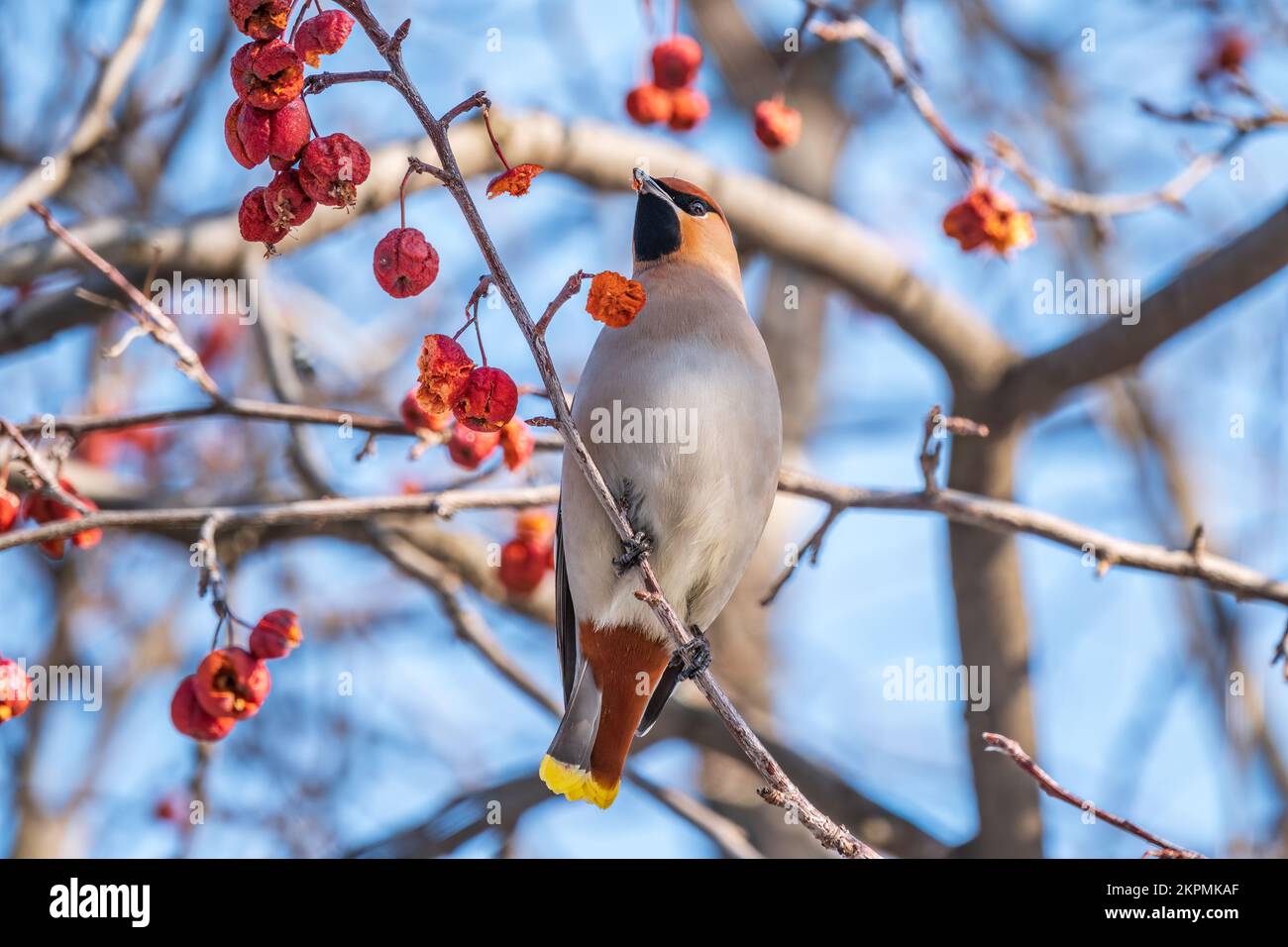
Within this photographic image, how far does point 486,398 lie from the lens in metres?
2.22

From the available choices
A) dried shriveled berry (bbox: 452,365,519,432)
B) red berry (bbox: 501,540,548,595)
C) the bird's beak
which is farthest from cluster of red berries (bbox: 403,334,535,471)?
red berry (bbox: 501,540,548,595)

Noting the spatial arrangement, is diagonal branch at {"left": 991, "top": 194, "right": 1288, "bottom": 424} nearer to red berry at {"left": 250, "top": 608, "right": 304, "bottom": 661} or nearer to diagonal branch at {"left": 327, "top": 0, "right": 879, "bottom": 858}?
diagonal branch at {"left": 327, "top": 0, "right": 879, "bottom": 858}

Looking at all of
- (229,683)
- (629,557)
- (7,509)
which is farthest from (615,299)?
(7,509)

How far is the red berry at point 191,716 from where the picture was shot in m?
2.75

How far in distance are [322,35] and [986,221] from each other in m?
2.00

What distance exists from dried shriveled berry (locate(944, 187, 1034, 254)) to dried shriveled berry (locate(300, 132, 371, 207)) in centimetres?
188

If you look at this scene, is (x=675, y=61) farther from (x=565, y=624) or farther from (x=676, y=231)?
(x=565, y=624)

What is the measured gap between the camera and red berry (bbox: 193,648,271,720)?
8.91ft

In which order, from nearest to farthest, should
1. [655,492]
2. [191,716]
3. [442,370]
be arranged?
[442,370], [191,716], [655,492]
